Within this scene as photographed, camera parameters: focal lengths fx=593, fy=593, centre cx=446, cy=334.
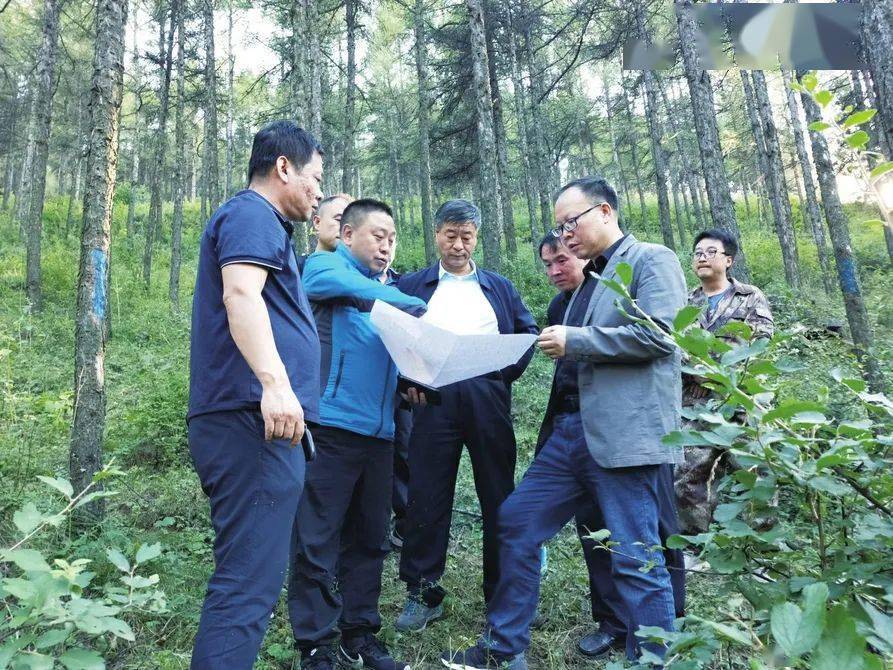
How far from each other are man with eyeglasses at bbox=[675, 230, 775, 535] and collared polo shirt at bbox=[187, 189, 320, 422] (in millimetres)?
2706

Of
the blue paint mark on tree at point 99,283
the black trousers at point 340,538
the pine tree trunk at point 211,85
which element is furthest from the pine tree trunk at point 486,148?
the black trousers at point 340,538

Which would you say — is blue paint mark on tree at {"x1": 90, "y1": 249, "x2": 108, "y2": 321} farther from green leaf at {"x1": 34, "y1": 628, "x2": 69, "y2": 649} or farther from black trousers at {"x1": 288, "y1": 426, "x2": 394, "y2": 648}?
green leaf at {"x1": 34, "y1": 628, "x2": 69, "y2": 649}

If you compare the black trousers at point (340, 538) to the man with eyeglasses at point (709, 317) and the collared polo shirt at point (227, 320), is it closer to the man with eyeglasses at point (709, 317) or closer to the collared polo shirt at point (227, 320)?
the collared polo shirt at point (227, 320)

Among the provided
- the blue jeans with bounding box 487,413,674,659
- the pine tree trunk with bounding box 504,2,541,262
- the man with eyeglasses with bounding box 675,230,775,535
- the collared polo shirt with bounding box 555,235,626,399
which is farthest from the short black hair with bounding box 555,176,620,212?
the pine tree trunk with bounding box 504,2,541,262

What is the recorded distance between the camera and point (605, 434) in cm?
242

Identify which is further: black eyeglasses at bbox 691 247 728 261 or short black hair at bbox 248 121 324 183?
black eyeglasses at bbox 691 247 728 261

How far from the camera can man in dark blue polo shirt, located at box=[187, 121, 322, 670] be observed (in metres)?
1.91

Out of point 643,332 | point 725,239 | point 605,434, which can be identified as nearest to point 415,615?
point 605,434

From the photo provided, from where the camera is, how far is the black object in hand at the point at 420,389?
3023 mm

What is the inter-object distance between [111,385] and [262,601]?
7596mm

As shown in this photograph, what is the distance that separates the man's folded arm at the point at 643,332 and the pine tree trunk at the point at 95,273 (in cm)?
309

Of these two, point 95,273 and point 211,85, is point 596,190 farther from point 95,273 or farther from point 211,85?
point 211,85

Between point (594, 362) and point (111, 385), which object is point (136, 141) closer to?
point (111, 385)

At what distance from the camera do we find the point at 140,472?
5.04 meters
